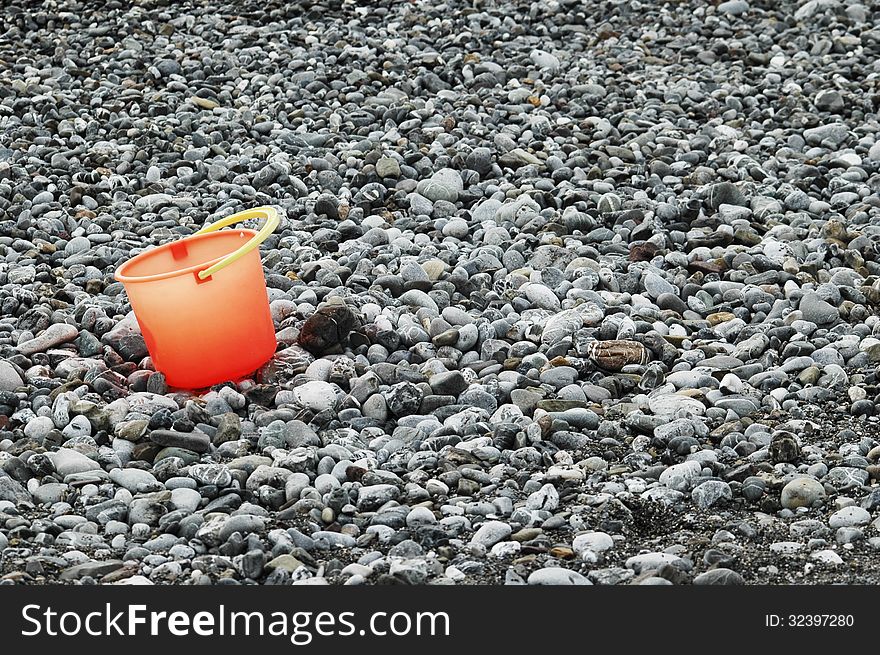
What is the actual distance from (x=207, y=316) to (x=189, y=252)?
358 millimetres

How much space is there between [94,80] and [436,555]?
3809 mm

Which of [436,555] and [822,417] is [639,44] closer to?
[822,417]

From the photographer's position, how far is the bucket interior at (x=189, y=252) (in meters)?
3.24

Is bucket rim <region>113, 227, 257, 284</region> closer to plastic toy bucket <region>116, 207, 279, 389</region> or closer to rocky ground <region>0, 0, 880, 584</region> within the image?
plastic toy bucket <region>116, 207, 279, 389</region>

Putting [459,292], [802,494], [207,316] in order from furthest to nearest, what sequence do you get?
[459,292] → [207,316] → [802,494]

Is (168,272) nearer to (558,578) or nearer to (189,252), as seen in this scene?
(189,252)

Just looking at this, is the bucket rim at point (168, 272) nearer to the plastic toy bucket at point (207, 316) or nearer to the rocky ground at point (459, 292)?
the plastic toy bucket at point (207, 316)

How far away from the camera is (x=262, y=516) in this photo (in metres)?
2.45

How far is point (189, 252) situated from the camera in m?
3.30

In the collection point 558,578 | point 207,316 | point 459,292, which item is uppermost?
point 207,316

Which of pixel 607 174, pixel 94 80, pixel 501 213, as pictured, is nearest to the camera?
pixel 501 213

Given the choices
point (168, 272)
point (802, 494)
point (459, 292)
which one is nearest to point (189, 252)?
point (168, 272)

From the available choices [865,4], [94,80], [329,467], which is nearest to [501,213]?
[329,467]

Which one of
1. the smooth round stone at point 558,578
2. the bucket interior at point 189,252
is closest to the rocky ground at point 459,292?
the smooth round stone at point 558,578
